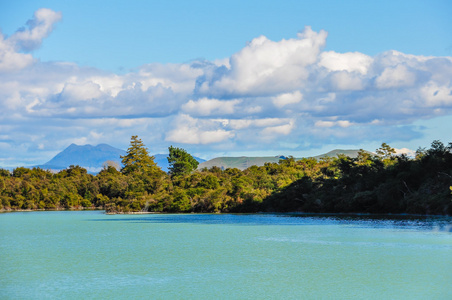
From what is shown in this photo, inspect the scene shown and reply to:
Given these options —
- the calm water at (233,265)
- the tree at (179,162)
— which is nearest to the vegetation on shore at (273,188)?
the tree at (179,162)

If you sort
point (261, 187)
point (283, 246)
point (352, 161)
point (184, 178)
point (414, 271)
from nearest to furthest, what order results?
point (414, 271)
point (283, 246)
point (352, 161)
point (261, 187)
point (184, 178)

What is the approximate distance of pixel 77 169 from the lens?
120000 mm

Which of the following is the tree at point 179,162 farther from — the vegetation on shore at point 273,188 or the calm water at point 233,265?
the calm water at point 233,265

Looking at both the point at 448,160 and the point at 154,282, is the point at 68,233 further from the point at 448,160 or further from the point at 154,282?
the point at 448,160

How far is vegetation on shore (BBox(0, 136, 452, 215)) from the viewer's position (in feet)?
201

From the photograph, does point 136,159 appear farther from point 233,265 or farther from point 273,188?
point 233,265

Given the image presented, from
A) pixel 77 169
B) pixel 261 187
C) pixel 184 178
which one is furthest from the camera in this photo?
pixel 77 169

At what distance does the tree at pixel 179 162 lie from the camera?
10581 centimetres

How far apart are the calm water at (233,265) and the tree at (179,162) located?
214 feet

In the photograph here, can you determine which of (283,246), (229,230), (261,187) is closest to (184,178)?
(261,187)

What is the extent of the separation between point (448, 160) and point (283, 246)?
115ft

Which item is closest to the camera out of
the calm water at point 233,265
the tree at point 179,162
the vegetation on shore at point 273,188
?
the calm water at point 233,265

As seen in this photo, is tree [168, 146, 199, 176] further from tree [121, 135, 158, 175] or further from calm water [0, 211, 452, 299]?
calm water [0, 211, 452, 299]

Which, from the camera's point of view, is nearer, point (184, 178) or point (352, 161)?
point (352, 161)
